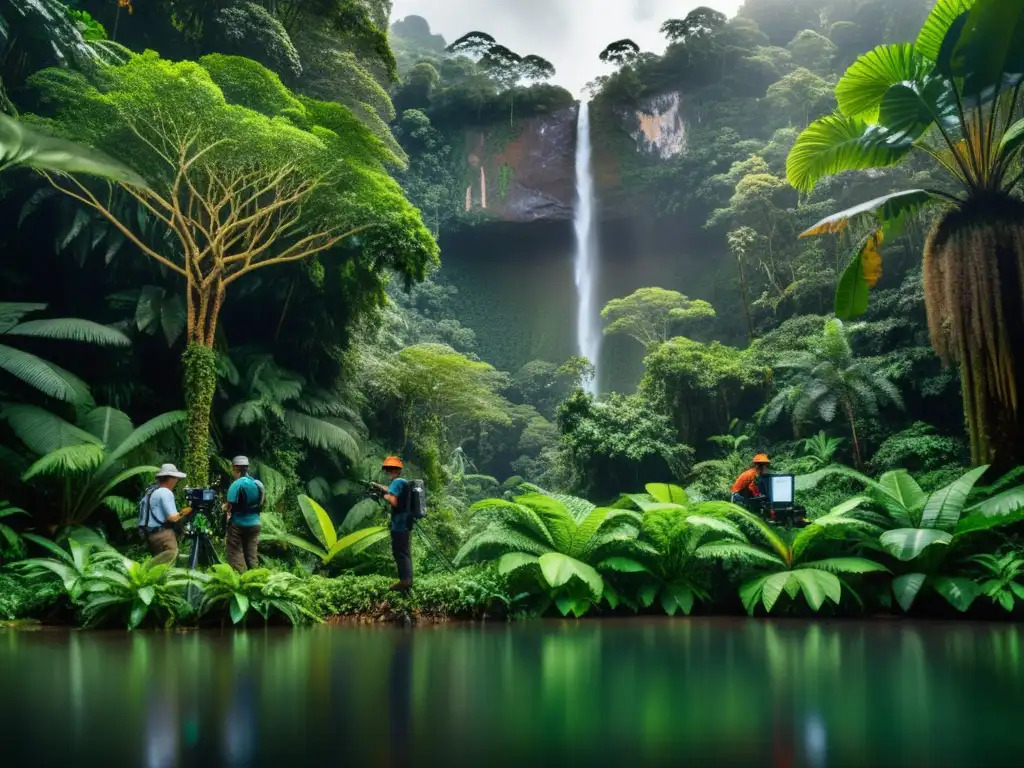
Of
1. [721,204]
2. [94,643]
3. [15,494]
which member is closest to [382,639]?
[94,643]

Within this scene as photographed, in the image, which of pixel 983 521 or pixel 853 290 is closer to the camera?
pixel 983 521

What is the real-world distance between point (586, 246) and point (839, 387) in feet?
75.9

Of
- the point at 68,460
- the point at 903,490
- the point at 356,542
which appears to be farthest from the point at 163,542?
the point at 903,490

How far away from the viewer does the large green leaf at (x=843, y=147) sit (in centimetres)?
1029

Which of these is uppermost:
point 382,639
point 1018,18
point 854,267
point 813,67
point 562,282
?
point 813,67

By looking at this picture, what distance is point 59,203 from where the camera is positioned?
13.3 metres

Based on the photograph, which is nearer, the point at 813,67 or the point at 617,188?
the point at 813,67

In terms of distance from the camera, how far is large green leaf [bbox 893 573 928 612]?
23.3ft

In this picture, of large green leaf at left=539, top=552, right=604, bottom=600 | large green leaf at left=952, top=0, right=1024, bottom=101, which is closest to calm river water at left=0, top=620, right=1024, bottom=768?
large green leaf at left=539, top=552, right=604, bottom=600

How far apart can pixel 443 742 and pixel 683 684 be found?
1.46 metres

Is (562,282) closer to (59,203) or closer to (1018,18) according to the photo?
(59,203)

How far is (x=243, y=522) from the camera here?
7773 millimetres

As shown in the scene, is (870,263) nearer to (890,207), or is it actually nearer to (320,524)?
(890,207)

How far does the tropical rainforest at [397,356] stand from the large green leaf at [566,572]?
1.3 inches
